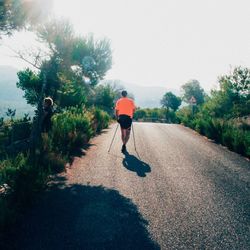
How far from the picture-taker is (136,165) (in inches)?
349

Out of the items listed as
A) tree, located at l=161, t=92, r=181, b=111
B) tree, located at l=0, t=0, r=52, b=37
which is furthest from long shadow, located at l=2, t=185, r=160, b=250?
tree, located at l=161, t=92, r=181, b=111

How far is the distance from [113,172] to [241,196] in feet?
10.7

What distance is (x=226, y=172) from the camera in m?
8.70

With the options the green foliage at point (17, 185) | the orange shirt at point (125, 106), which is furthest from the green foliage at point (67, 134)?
the green foliage at point (17, 185)

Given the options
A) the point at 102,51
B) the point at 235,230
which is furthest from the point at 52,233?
the point at 102,51

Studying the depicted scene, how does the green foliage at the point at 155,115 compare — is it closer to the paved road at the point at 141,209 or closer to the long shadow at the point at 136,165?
the long shadow at the point at 136,165

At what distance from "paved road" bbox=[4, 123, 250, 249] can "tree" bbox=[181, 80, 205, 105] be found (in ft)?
271

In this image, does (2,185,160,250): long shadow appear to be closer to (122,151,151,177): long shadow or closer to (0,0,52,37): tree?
(122,151,151,177): long shadow

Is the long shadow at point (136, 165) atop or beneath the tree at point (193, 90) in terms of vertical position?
beneath

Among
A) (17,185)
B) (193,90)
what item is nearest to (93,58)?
(17,185)

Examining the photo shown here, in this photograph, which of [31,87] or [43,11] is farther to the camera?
[31,87]

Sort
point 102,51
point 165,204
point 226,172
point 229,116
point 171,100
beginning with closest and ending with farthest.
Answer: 1. point 165,204
2. point 226,172
3. point 229,116
4. point 102,51
5. point 171,100

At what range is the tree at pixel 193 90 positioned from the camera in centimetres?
8931

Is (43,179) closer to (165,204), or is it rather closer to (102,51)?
(165,204)
